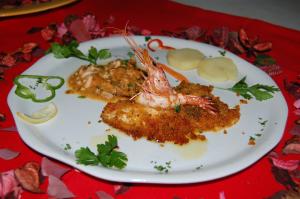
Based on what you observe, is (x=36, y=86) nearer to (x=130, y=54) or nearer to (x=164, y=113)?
(x=130, y=54)

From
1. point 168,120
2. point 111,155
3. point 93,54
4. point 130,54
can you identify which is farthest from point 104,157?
point 130,54

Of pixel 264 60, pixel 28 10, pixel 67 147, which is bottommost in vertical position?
pixel 67 147

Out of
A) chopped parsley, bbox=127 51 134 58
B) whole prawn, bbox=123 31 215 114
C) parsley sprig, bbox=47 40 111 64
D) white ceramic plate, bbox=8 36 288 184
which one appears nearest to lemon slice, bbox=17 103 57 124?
white ceramic plate, bbox=8 36 288 184

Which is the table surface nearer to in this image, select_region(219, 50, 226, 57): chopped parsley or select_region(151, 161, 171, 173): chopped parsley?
select_region(219, 50, 226, 57): chopped parsley

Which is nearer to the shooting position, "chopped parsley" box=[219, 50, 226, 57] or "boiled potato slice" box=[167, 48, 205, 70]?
"boiled potato slice" box=[167, 48, 205, 70]

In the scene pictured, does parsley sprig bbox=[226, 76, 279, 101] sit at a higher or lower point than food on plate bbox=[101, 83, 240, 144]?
higher
